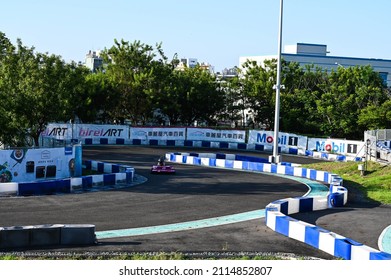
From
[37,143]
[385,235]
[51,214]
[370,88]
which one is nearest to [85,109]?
[37,143]

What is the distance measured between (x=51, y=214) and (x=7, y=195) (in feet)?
15.1

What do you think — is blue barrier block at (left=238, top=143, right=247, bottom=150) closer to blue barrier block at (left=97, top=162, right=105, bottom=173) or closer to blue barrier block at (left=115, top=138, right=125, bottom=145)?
blue barrier block at (left=115, top=138, right=125, bottom=145)

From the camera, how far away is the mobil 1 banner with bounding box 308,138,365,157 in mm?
45688

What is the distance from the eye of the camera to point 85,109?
57.5 meters

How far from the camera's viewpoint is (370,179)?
96.8ft

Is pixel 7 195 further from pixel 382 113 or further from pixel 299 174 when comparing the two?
pixel 382 113

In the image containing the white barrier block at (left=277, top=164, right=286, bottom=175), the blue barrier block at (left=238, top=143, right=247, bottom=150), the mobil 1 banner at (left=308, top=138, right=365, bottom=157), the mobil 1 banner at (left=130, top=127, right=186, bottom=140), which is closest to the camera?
the white barrier block at (left=277, top=164, right=286, bottom=175)

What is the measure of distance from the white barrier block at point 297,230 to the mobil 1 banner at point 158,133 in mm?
37312

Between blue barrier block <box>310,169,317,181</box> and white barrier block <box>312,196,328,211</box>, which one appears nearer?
white barrier block <box>312,196,328,211</box>

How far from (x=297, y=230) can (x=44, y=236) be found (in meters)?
6.98

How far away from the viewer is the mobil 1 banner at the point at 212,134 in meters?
54.0

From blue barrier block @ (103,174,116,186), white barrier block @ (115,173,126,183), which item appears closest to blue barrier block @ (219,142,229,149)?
→ white barrier block @ (115,173,126,183)

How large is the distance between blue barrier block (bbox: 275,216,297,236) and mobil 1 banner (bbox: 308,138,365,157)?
29.0 m

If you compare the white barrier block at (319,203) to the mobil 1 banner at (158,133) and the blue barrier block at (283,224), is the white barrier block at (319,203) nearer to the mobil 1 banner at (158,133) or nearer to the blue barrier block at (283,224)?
the blue barrier block at (283,224)
